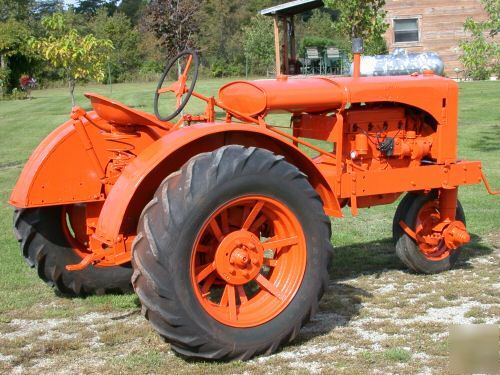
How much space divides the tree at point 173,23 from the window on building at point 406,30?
1445cm

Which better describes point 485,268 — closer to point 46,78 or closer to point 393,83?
point 393,83

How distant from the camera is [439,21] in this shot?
103ft

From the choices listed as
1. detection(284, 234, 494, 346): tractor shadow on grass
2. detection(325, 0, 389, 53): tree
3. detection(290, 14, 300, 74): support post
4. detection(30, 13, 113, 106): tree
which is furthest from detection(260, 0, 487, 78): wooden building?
detection(284, 234, 494, 346): tractor shadow on grass

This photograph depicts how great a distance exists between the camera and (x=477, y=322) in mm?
4609

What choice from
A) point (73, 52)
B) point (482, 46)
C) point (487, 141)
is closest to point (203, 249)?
point (482, 46)

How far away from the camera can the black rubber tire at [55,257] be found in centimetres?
500

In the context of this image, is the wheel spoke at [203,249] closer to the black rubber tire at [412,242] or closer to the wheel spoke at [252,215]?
the wheel spoke at [252,215]

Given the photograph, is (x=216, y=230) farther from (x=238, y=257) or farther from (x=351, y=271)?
(x=351, y=271)

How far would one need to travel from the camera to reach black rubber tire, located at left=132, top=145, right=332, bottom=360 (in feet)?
12.2

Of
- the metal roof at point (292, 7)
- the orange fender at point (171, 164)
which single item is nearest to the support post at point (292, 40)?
the metal roof at point (292, 7)

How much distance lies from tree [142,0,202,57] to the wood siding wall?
14347 millimetres

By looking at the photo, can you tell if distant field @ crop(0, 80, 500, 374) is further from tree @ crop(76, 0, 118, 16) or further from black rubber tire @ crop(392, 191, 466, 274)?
tree @ crop(76, 0, 118, 16)

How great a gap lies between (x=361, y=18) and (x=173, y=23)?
4.95 metres

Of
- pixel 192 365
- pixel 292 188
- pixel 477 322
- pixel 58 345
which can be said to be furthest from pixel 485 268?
pixel 58 345
